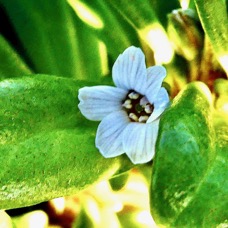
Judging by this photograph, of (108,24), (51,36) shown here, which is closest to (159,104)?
(108,24)

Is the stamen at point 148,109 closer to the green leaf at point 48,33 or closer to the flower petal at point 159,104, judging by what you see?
the flower petal at point 159,104

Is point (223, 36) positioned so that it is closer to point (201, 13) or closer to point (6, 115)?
point (201, 13)

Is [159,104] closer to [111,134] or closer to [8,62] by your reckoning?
[111,134]

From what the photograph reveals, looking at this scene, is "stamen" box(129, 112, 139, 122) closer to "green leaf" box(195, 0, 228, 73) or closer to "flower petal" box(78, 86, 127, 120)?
"flower petal" box(78, 86, 127, 120)

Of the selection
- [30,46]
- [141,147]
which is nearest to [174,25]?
[141,147]

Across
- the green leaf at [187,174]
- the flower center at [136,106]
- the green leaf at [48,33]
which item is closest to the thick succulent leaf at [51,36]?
the green leaf at [48,33]
